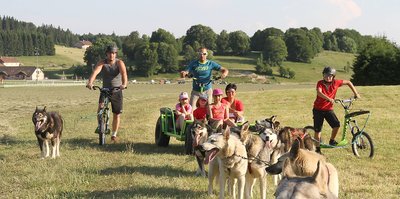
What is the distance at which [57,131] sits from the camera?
32.1ft

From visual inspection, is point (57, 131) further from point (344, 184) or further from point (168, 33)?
point (168, 33)

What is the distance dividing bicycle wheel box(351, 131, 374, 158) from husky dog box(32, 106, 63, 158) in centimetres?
742

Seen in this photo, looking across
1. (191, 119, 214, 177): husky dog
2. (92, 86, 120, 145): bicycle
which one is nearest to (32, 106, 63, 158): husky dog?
(92, 86, 120, 145): bicycle

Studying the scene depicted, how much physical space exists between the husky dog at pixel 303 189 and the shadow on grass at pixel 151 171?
520cm

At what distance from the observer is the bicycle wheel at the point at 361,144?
35.2ft

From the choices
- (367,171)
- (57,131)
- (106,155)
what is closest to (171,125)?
(106,155)

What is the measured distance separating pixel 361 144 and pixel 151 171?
5792 mm

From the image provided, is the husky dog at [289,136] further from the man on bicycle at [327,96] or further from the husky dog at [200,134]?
the man on bicycle at [327,96]

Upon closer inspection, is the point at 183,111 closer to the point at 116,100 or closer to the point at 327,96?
the point at 116,100

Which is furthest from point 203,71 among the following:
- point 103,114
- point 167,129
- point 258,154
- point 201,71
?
point 258,154

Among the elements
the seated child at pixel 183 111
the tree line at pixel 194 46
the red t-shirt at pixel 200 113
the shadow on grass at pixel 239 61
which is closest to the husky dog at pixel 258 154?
the red t-shirt at pixel 200 113

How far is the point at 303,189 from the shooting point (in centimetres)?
291

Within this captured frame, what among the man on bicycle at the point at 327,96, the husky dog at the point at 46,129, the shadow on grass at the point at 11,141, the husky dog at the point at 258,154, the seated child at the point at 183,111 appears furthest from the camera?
the shadow on grass at the point at 11,141

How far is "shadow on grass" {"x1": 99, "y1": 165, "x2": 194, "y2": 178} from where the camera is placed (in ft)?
26.8
